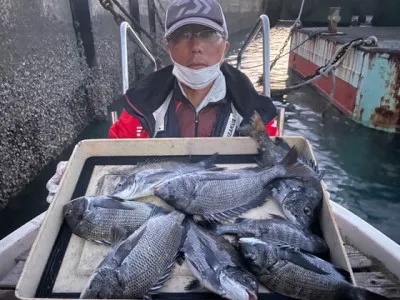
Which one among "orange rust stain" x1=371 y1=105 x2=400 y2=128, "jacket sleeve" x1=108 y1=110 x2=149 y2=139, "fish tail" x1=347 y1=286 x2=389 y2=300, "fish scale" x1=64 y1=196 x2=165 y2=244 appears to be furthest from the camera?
"orange rust stain" x1=371 y1=105 x2=400 y2=128

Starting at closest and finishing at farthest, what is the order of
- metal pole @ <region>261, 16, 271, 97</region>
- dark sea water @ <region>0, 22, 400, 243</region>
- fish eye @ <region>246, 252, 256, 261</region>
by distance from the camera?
fish eye @ <region>246, 252, 256, 261</region> < metal pole @ <region>261, 16, 271, 97</region> < dark sea water @ <region>0, 22, 400, 243</region>

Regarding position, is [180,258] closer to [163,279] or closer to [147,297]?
[163,279]

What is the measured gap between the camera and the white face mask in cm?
311

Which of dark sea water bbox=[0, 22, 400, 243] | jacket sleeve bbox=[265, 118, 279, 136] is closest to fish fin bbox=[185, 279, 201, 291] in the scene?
jacket sleeve bbox=[265, 118, 279, 136]

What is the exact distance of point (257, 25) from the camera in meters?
4.22

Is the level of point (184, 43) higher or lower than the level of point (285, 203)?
higher

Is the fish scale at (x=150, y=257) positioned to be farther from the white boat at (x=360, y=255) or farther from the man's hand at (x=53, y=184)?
the white boat at (x=360, y=255)

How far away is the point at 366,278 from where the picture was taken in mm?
2904

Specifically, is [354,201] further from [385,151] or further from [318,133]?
[318,133]

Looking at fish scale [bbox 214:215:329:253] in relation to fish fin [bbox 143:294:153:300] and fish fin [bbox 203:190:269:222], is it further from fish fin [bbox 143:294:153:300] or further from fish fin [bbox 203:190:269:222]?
fish fin [bbox 143:294:153:300]

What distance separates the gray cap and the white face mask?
324mm

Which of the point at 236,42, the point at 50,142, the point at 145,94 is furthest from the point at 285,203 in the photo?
the point at 236,42

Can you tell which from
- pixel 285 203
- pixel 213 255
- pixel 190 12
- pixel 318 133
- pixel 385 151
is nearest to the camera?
pixel 213 255

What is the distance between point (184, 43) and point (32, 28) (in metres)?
4.41
